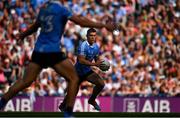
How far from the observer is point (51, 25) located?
37.3 ft

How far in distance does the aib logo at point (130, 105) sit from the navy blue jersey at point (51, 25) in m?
8.98

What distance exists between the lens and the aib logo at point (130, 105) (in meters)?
20.1

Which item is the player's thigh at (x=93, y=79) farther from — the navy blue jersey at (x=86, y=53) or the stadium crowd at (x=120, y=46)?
the stadium crowd at (x=120, y=46)

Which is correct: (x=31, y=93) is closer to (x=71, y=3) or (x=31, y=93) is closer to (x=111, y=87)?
(x=111, y=87)

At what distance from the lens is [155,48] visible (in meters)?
23.4

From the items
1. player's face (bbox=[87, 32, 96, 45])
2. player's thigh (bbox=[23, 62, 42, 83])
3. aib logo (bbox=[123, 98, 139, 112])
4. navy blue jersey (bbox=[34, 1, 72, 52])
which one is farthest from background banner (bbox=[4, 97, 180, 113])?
navy blue jersey (bbox=[34, 1, 72, 52])

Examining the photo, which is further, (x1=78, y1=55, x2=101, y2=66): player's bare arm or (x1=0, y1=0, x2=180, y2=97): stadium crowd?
(x1=0, y1=0, x2=180, y2=97): stadium crowd

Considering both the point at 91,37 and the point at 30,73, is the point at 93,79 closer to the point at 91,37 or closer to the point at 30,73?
the point at 91,37

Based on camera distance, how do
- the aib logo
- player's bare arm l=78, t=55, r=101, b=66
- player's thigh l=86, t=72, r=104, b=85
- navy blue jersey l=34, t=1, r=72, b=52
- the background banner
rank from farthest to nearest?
the aib logo < the background banner < player's thigh l=86, t=72, r=104, b=85 < player's bare arm l=78, t=55, r=101, b=66 < navy blue jersey l=34, t=1, r=72, b=52

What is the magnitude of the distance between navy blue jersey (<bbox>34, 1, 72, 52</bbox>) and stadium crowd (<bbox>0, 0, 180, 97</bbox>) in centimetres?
900

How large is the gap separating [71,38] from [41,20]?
11.9 metres

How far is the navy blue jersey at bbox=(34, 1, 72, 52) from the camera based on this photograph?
37.3 ft

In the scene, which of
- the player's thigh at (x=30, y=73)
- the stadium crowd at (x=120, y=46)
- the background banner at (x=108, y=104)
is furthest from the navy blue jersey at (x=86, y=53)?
the stadium crowd at (x=120, y=46)

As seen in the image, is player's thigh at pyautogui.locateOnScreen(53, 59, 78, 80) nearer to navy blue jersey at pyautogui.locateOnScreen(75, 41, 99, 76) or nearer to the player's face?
navy blue jersey at pyautogui.locateOnScreen(75, 41, 99, 76)
